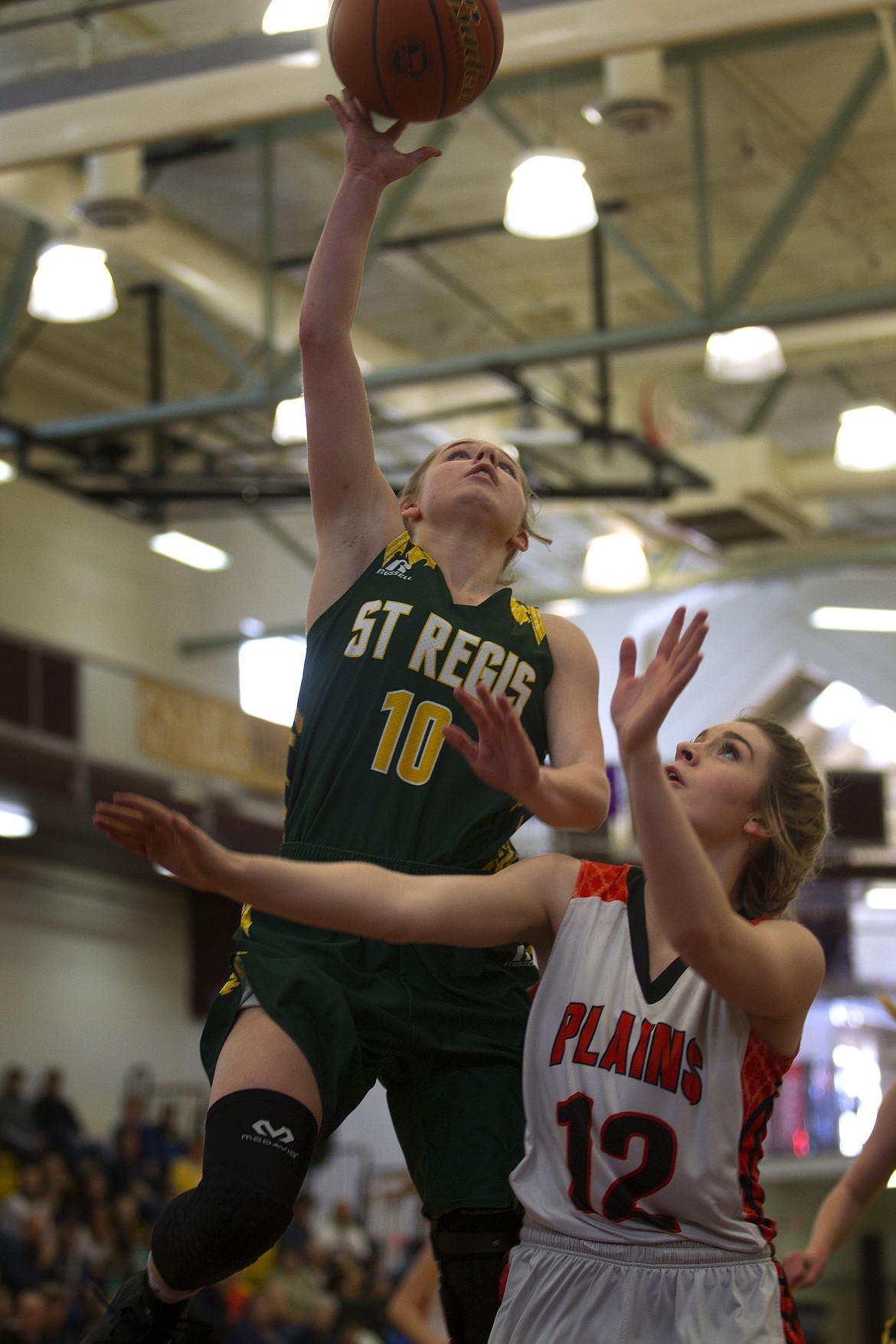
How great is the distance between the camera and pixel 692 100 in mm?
10094

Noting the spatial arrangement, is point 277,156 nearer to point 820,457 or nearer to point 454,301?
point 454,301

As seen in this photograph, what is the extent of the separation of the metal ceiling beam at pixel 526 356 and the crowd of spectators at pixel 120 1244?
5.30 metres

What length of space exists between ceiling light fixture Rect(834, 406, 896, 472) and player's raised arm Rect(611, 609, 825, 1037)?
33.1 ft

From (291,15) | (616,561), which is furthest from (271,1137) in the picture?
(616,561)

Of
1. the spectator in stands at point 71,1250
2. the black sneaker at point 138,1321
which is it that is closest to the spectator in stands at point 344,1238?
the spectator in stands at point 71,1250

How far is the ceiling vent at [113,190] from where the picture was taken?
31.6ft

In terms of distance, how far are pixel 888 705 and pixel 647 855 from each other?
1603 cm

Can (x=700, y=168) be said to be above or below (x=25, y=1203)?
above

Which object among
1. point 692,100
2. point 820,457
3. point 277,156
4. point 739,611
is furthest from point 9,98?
point 739,611

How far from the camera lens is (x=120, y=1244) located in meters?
13.0

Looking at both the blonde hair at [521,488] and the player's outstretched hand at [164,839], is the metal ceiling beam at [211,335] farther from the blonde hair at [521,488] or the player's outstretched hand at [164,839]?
the player's outstretched hand at [164,839]

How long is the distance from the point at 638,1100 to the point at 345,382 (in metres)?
1.34

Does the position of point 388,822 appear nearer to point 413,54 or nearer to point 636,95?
point 413,54

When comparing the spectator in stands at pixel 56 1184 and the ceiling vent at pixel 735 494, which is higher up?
the ceiling vent at pixel 735 494
